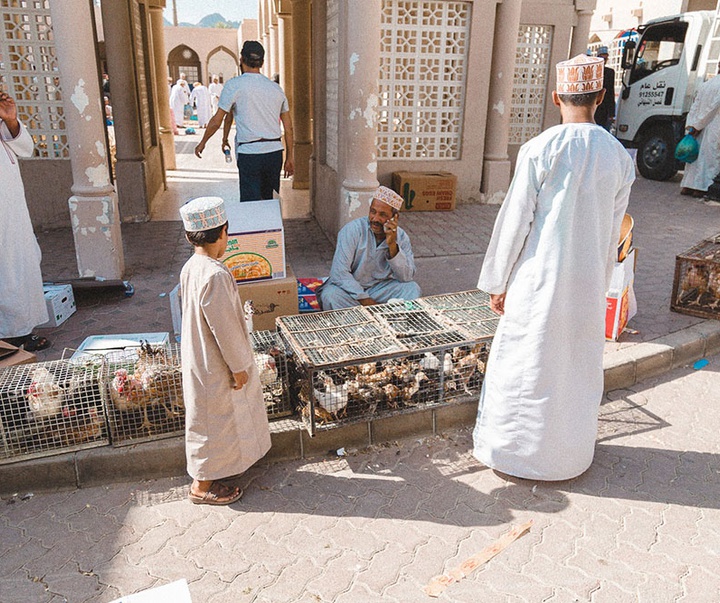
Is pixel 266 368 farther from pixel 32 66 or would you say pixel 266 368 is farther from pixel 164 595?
pixel 32 66

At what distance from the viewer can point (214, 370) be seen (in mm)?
2768

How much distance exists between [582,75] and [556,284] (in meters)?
0.97

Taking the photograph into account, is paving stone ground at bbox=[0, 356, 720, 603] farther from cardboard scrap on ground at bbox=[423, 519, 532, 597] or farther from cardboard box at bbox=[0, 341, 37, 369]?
cardboard box at bbox=[0, 341, 37, 369]

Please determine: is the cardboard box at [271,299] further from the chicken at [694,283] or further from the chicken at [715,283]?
the chicken at [715,283]

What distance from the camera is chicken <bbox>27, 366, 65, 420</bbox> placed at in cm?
303

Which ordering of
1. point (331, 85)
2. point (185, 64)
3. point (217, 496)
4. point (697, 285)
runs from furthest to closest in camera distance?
point (185, 64) → point (331, 85) → point (697, 285) → point (217, 496)

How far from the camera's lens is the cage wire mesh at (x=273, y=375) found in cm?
340

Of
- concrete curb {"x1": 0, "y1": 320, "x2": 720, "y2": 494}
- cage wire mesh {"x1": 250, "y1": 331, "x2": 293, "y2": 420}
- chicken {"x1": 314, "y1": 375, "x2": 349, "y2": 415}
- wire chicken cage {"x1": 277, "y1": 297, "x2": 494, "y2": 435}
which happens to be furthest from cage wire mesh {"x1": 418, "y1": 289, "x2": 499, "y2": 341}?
cage wire mesh {"x1": 250, "y1": 331, "x2": 293, "y2": 420}

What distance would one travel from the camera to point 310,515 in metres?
2.95

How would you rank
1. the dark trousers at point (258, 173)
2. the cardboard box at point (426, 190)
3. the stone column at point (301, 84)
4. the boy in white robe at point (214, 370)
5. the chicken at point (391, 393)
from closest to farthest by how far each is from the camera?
the boy in white robe at point (214, 370) < the chicken at point (391, 393) < the dark trousers at point (258, 173) < the cardboard box at point (426, 190) < the stone column at point (301, 84)

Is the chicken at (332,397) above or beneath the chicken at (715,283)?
beneath

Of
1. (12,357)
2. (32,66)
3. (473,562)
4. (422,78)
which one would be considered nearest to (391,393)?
(473,562)

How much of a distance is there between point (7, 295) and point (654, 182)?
11.5m

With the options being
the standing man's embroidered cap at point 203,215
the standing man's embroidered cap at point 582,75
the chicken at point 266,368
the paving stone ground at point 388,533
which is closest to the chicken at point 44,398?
the paving stone ground at point 388,533
